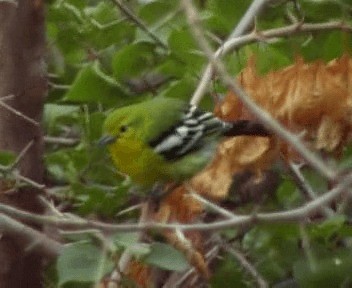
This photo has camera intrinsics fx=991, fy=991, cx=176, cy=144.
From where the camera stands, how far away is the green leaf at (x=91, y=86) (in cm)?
161

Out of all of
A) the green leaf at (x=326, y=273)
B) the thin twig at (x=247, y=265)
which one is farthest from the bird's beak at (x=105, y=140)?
the green leaf at (x=326, y=273)

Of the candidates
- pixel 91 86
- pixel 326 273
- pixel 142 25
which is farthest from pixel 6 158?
pixel 326 273

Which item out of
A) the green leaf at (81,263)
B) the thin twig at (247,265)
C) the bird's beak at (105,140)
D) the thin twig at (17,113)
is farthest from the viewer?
the bird's beak at (105,140)

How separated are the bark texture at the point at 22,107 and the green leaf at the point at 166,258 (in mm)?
409

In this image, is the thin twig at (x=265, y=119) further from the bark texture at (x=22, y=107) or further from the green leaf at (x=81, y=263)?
the bark texture at (x=22, y=107)

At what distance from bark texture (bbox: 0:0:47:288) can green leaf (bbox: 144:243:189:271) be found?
41 cm

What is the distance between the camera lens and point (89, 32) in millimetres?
1706

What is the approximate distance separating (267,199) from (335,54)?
0.25m

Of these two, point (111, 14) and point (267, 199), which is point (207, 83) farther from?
point (111, 14)

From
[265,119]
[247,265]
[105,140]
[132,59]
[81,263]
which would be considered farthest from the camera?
[105,140]

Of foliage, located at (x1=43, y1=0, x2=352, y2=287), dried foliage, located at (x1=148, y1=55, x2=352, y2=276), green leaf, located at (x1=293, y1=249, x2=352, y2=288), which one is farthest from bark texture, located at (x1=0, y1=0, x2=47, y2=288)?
green leaf, located at (x1=293, y1=249, x2=352, y2=288)

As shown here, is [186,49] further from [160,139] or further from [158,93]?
[160,139]

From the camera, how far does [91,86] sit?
63.6 inches

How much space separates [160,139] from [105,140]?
0.20 metres
